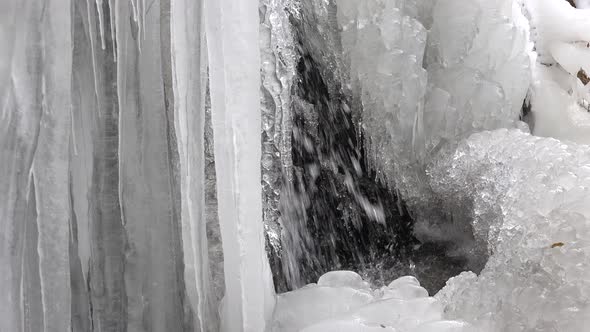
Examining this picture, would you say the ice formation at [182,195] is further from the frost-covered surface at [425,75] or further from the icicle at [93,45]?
the frost-covered surface at [425,75]

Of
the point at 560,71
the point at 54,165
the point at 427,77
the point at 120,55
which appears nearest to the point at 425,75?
the point at 427,77

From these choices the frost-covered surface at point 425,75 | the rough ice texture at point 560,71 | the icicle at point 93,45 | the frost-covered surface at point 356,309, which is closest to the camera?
the icicle at point 93,45

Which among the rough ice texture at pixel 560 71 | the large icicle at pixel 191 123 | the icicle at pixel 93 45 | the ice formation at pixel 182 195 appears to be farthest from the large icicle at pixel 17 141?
the rough ice texture at pixel 560 71

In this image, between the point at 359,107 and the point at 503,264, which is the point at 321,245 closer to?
the point at 359,107

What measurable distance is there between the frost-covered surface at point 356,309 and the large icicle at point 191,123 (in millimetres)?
198

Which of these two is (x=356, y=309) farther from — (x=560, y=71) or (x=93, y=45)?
(x=560, y=71)

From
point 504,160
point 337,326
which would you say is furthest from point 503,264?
point 504,160

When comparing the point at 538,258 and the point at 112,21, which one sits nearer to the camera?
the point at 112,21

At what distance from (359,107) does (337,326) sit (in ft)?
3.32

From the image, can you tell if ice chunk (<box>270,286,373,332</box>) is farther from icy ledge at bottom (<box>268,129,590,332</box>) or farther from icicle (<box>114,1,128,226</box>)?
icicle (<box>114,1,128,226</box>)

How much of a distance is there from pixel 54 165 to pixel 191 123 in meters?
0.24

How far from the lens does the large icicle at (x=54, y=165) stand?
3.59 feet

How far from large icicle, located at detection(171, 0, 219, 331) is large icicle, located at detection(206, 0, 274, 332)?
2 cm

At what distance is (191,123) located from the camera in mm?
1246
